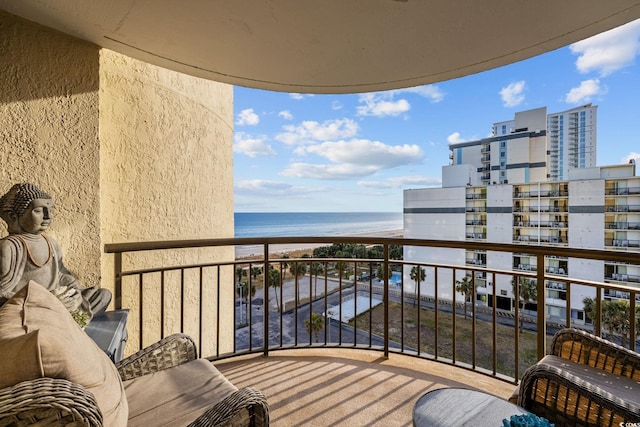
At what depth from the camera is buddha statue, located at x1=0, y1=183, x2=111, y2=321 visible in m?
1.25

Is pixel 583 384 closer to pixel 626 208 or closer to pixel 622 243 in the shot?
pixel 626 208

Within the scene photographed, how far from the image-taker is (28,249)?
4.30 ft

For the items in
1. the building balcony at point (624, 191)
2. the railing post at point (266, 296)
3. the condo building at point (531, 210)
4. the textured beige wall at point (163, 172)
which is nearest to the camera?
the textured beige wall at point (163, 172)

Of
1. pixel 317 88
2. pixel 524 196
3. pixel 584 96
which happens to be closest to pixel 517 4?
pixel 317 88

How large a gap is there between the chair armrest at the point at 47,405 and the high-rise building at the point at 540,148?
81.2 feet

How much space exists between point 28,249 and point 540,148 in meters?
27.1

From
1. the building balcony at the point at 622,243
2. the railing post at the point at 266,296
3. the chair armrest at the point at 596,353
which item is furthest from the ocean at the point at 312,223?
the chair armrest at the point at 596,353

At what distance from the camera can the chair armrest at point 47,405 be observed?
0.56m

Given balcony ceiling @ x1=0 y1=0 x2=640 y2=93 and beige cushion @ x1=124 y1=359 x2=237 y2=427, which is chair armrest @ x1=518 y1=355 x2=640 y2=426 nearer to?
beige cushion @ x1=124 y1=359 x2=237 y2=427

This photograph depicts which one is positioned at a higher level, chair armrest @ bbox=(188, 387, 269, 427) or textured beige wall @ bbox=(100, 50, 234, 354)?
textured beige wall @ bbox=(100, 50, 234, 354)

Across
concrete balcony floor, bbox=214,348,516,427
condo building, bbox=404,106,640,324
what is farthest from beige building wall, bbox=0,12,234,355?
condo building, bbox=404,106,640,324

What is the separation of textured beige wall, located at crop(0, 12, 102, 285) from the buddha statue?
408mm

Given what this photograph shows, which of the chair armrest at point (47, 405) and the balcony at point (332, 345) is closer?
the chair armrest at point (47, 405)

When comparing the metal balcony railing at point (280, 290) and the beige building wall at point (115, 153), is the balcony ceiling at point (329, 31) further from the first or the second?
the metal balcony railing at point (280, 290)
